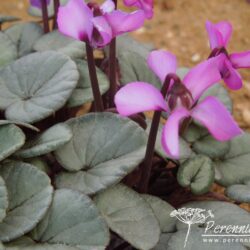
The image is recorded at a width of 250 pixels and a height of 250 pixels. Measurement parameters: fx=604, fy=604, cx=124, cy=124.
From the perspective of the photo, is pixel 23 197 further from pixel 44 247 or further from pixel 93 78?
pixel 93 78

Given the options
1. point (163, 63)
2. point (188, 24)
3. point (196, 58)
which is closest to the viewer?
point (163, 63)

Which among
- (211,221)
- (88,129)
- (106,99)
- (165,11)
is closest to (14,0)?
(165,11)

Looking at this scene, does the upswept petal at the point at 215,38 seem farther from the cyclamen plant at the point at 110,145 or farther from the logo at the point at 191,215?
the logo at the point at 191,215

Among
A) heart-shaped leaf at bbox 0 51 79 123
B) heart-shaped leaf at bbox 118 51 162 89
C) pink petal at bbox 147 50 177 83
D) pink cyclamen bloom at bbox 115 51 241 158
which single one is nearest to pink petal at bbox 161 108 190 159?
pink cyclamen bloom at bbox 115 51 241 158

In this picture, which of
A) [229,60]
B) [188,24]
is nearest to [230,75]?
[229,60]

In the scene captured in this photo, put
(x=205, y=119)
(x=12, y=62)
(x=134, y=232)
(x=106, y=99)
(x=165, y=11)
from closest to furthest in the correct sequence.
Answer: (x=205, y=119) < (x=134, y=232) < (x=12, y=62) < (x=106, y=99) < (x=165, y=11)

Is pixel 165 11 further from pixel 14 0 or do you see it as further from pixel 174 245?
pixel 174 245
